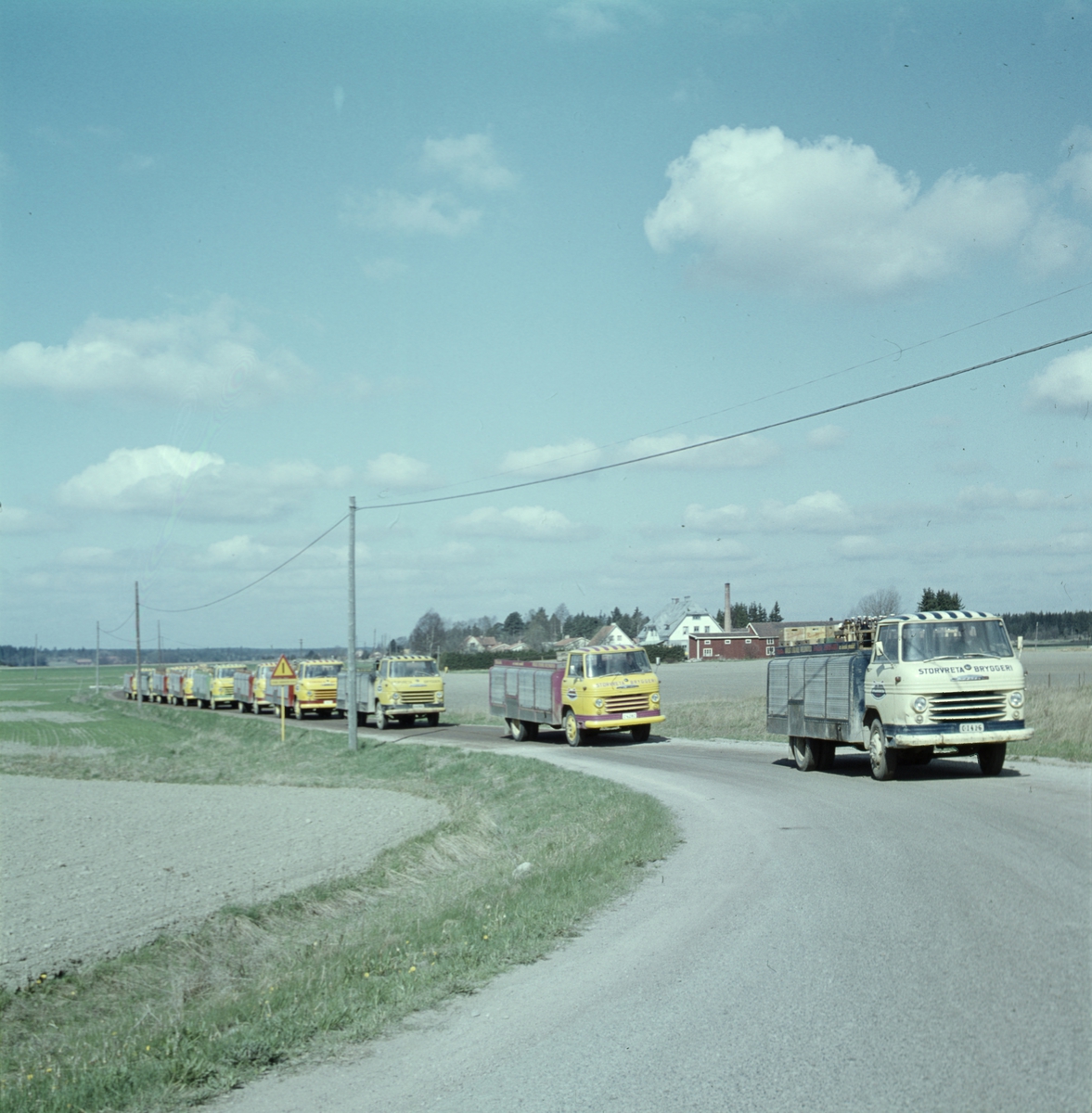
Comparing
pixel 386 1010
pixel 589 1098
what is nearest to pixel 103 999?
pixel 386 1010

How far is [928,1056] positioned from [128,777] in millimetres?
31407

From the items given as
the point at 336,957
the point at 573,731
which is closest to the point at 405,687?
the point at 573,731

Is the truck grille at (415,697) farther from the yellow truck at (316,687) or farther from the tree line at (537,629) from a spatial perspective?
the tree line at (537,629)

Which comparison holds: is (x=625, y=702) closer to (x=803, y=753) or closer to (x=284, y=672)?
(x=803, y=753)

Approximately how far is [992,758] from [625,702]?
1221 cm

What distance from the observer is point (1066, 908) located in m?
8.13

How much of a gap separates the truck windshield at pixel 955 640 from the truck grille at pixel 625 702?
12.0 metres

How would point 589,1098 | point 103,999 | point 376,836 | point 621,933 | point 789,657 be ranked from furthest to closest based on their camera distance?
point 789,657
point 376,836
point 103,999
point 621,933
point 589,1098

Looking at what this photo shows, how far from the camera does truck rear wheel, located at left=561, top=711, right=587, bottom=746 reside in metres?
29.2

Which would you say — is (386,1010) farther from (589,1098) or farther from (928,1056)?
(928,1056)

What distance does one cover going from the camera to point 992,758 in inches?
687

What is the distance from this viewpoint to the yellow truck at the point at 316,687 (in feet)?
165

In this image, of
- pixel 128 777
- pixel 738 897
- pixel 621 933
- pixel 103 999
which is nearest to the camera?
pixel 621 933

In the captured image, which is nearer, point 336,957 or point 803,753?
point 336,957
